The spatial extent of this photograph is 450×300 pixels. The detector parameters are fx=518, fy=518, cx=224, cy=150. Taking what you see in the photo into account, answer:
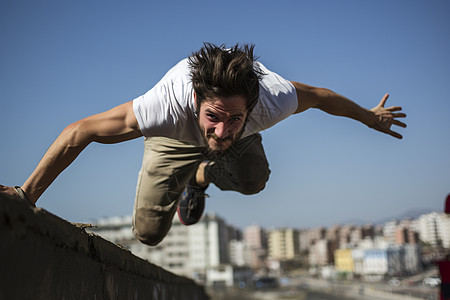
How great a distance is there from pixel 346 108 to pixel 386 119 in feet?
2.09

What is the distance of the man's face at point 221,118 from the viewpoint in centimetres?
392

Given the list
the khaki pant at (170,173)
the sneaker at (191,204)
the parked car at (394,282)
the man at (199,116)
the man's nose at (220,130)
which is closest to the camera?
the man at (199,116)

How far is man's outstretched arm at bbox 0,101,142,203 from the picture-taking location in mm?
3582

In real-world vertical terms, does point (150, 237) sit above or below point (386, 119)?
below

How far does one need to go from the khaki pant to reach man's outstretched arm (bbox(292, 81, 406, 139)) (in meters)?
0.93

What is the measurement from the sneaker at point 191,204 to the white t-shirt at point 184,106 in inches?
87.6

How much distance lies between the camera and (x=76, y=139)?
12.0 feet

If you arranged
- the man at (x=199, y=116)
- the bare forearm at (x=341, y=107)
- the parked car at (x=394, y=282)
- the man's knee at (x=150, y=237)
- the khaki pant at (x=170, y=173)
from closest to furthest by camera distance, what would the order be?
the man at (x=199, y=116) < the bare forearm at (x=341, y=107) < the khaki pant at (x=170, y=173) < the man's knee at (x=150, y=237) < the parked car at (x=394, y=282)

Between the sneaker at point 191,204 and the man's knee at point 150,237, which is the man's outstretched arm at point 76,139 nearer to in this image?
the man's knee at point 150,237

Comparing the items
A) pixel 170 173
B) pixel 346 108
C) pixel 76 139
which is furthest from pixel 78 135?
pixel 346 108

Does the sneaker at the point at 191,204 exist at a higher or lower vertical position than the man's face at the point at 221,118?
lower

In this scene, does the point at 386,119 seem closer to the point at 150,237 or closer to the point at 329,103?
the point at 329,103

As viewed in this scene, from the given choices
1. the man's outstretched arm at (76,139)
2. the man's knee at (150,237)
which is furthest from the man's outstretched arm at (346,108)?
the man's knee at (150,237)

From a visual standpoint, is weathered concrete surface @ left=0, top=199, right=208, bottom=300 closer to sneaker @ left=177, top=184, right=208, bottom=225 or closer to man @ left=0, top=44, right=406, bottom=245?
man @ left=0, top=44, right=406, bottom=245
